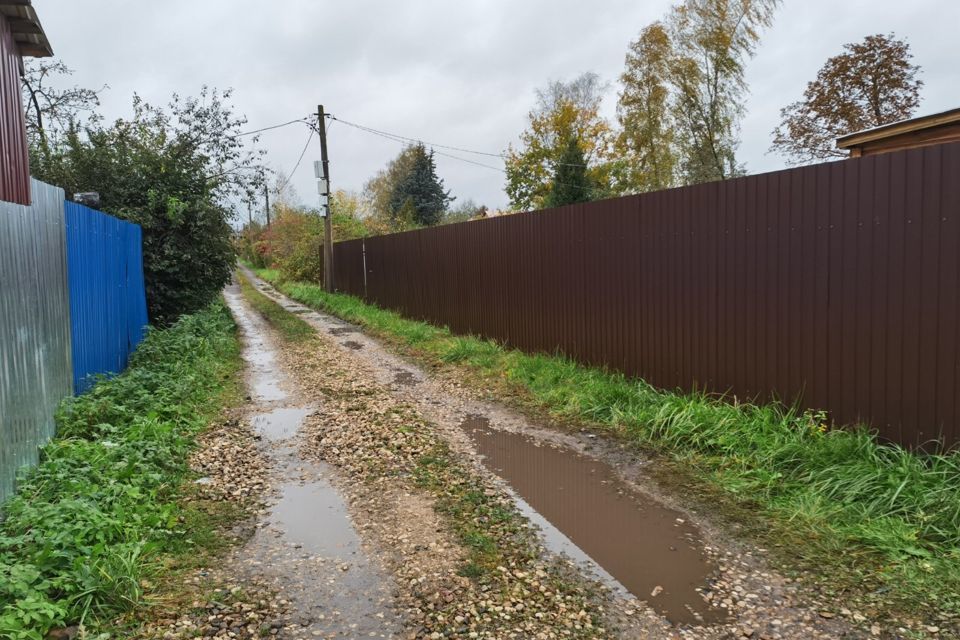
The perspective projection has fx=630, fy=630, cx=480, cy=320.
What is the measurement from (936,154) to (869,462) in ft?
6.36

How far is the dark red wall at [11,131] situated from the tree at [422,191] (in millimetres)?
34486

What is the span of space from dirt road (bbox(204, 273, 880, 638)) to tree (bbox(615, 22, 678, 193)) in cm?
2585

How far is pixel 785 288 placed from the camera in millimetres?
4824

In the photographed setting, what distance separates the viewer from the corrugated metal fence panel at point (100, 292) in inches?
230

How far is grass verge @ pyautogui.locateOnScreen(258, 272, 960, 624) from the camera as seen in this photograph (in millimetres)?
2975

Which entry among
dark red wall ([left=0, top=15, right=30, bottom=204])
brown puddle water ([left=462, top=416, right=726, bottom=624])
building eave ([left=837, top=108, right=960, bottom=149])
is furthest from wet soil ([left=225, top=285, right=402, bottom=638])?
building eave ([left=837, top=108, right=960, bottom=149])

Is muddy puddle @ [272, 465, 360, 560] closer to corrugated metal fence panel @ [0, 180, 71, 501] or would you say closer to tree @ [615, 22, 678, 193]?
corrugated metal fence panel @ [0, 180, 71, 501]

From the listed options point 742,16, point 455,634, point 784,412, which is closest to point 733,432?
point 784,412

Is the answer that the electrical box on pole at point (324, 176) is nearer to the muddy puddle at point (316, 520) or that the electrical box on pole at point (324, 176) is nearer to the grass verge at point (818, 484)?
the grass verge at point (818, 484)

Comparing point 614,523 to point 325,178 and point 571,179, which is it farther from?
point 571,179

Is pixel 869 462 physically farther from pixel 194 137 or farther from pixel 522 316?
pixel 194 137

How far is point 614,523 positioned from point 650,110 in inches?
1103

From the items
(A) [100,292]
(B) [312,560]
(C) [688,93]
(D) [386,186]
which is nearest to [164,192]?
(A) [100,292]

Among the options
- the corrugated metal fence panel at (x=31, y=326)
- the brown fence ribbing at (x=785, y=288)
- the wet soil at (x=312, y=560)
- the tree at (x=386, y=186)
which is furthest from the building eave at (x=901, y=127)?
the tree at (x=386, y=186)
